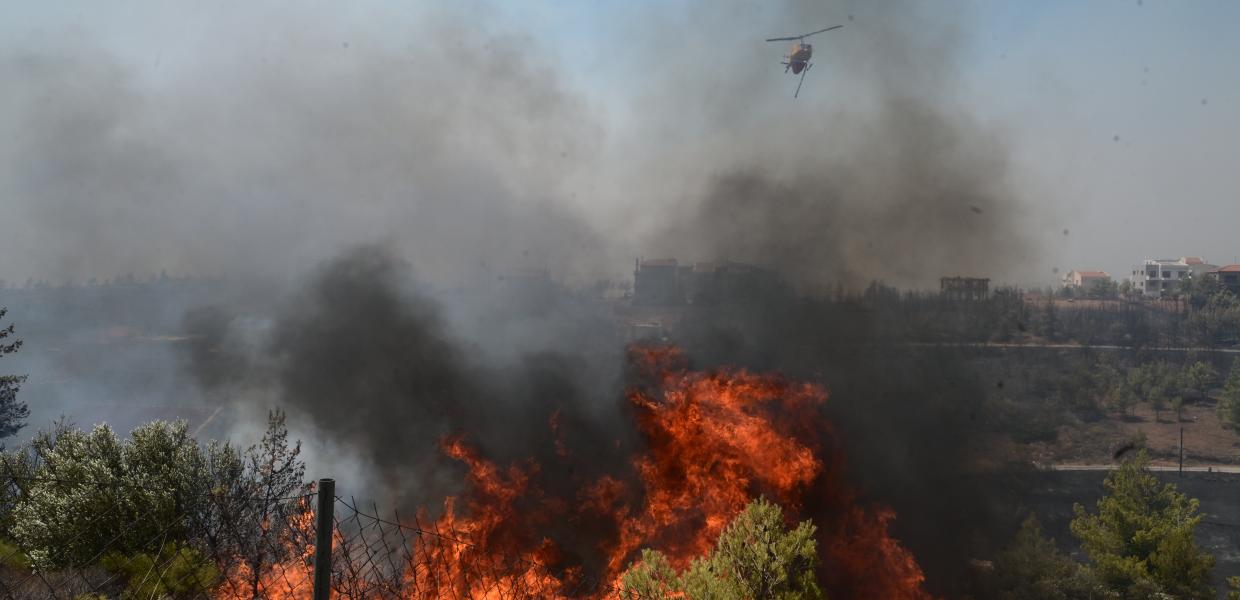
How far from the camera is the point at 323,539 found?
5.95 meters

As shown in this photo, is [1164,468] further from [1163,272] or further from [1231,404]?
[1163,272]

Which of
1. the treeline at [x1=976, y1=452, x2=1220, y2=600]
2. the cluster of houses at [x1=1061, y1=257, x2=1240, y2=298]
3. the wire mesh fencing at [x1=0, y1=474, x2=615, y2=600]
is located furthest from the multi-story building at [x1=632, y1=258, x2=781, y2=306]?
the cluster of houses at [x1=1061, y1=257, x2=1240, y2=298]

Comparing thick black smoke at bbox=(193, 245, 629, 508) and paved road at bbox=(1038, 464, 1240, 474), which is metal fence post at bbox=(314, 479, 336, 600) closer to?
thick black smoke at bbox=(193, 245, 629, 508)

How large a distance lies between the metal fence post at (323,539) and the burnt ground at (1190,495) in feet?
168

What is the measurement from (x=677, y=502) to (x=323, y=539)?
526 inches

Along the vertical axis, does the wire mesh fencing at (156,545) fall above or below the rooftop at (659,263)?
below

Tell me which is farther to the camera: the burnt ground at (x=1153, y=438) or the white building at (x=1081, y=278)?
the white building at (x=1081, y=278)

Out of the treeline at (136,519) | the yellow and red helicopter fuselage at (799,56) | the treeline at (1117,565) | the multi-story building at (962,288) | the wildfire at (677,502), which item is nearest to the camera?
the treeline at (136,519)

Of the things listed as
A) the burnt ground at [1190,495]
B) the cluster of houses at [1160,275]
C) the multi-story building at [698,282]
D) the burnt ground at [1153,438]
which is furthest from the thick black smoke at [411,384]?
the cluster of houses at [1160,275]

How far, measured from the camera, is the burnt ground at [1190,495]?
47.8 m

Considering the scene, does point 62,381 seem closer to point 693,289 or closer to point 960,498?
point 693,289

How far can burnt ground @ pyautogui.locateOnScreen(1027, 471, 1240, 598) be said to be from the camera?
47812 mm

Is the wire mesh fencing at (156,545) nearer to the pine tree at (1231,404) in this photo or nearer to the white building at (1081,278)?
the pine tree at (1231,404)

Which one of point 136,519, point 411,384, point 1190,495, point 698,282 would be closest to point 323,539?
point 136,519
